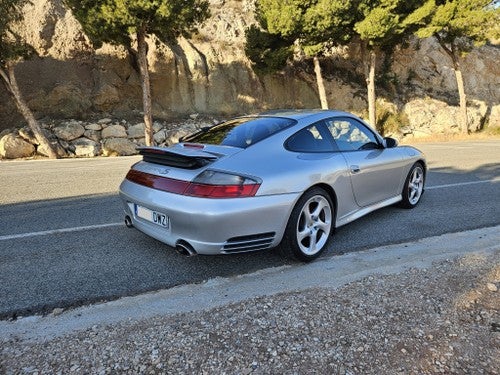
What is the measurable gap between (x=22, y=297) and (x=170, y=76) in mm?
18894

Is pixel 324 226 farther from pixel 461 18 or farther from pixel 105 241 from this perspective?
pixel 461 18

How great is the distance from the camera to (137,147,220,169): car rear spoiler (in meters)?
3.04

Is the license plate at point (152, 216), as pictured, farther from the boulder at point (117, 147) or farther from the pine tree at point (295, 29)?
the pine tree at point (295, 29)

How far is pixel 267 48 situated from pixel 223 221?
18.2 m

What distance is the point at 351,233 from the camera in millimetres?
4191

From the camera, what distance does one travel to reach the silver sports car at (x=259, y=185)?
2883mm

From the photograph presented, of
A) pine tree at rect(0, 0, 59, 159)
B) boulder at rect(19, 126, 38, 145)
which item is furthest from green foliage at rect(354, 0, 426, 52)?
boulder at rect(19, 126, 38, 145)

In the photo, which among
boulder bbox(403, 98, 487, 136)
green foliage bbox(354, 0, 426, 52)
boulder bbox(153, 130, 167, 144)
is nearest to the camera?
boulder bbox(153, 130, 167, 144)

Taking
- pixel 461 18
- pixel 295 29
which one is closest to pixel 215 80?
pixel 295 29

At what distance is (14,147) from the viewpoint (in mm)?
13719

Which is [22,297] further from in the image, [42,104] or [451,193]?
[42,104]

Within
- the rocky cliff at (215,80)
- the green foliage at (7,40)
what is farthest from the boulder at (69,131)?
the green foliage at (7,40)

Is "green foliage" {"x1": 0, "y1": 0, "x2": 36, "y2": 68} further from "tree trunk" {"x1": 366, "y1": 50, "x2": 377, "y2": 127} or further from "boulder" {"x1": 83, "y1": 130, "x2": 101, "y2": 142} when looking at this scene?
"tree trunk" {"x1": 366, "y1": 50, "x2": 377, "y2": 127}

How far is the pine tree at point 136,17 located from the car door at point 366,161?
1182cm
